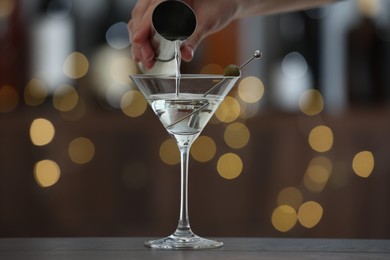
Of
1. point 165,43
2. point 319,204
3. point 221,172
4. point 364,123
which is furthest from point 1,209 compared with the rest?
point 165,43

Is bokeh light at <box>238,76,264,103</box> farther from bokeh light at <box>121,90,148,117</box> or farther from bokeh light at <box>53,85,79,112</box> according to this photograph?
bokeh light at <box>53,85,79,112</box>

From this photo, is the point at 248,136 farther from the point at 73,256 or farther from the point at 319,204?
the point at 73,256

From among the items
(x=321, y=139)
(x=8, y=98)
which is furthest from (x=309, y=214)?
(x=8, y=98)

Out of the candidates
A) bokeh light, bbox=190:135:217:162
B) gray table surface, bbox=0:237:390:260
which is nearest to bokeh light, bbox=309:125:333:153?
bokeh light, bbox=190:135:217:162

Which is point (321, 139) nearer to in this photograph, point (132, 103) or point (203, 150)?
point (203, 150)

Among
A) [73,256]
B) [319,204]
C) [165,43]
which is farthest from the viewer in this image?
[319,204]

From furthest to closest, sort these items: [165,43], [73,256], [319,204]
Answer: [319,204], [165,43], [73,256]

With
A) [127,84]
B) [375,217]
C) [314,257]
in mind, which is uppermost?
[127,84]
